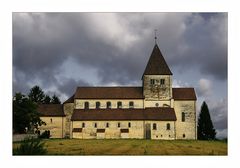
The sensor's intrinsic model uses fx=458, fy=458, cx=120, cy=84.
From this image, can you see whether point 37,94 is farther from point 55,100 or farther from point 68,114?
point 68,114

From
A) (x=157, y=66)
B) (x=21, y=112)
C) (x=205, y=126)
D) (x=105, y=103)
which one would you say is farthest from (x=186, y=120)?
(x=21, y=112)

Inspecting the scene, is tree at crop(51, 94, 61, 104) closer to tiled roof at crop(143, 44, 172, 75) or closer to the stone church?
the stone church

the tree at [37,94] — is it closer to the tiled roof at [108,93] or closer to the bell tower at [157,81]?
the tiled roof at [108,93]

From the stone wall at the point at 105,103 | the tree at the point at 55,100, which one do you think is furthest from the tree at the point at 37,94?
the stone wall at the point at 105,103

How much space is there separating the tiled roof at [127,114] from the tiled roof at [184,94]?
277 cm

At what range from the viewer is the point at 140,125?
2320 inches

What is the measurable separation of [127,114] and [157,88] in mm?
5582

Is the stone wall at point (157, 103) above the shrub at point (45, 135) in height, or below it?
above

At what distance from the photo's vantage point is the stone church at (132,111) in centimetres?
5881

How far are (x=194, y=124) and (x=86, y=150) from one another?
27.0m

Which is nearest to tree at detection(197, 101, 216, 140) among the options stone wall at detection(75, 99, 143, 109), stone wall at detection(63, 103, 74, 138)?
stone wall at detection(75, 99, 143, 109)

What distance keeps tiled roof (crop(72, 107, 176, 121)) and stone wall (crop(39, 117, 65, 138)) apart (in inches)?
97.1
